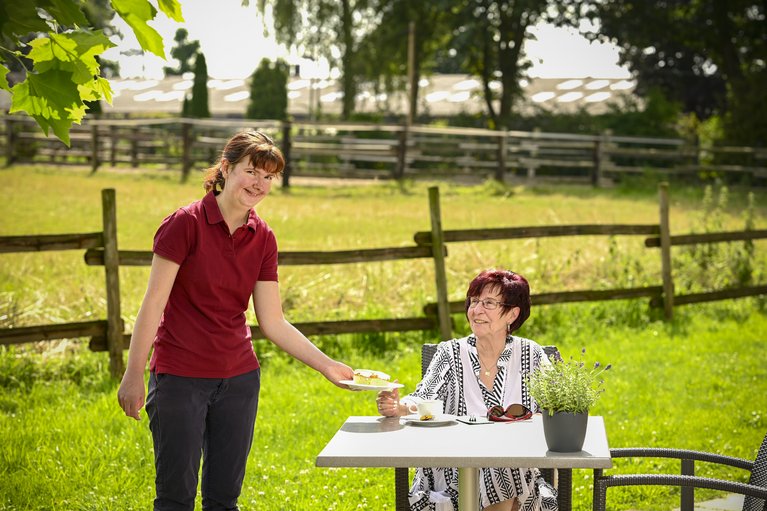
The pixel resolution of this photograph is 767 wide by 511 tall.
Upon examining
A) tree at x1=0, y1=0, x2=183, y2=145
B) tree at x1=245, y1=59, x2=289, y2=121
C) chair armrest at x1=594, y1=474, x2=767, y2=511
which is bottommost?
chair armrest at x1=594, y1=474, x2=767, y2=511

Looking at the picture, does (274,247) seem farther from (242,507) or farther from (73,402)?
(73,402)

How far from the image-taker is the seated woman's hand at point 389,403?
3.65m

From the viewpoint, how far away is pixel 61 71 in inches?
92.8

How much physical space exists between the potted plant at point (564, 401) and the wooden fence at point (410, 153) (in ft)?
74.0

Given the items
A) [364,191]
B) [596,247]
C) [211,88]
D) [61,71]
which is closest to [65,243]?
[61,71]

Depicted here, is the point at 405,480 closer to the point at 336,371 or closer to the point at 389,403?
the point at 389,403

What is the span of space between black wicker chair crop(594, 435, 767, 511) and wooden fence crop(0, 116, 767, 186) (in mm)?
22122

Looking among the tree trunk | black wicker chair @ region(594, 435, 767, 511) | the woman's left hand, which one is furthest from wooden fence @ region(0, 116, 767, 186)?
black wicker chair @ region(594, 435, 767, 511)

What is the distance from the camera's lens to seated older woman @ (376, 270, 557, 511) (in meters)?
3.83

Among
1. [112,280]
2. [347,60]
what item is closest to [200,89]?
[347,60]

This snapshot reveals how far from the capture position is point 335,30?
3953 cm

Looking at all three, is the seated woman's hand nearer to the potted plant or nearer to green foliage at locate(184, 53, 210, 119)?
the potted plant

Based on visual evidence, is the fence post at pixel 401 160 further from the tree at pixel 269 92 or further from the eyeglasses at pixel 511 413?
the eyeglasses at pixel 511 413

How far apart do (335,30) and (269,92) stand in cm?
359
